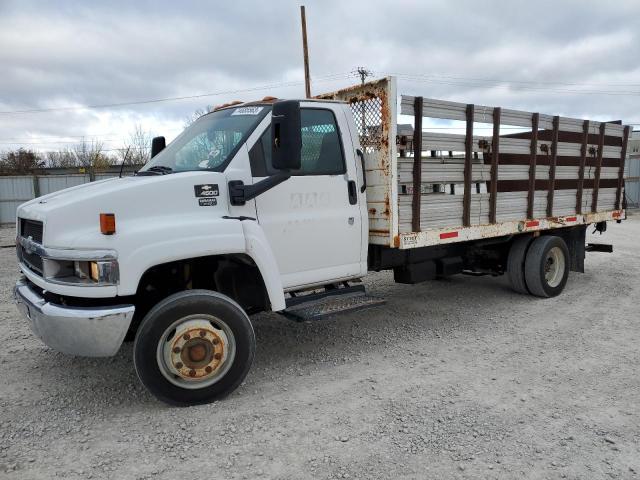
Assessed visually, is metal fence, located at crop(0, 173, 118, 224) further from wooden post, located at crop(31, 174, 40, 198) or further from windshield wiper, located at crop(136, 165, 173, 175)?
windshield wiper, located at crop(136, 165, 173, 175)

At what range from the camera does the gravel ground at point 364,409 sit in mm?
2961

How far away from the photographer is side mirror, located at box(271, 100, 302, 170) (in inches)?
142

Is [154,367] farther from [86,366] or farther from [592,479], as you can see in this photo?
[592,479]

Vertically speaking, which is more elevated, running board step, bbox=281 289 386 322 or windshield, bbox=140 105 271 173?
windshield, bbox=140 105 271 173

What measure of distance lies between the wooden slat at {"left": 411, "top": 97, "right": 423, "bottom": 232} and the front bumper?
281cm

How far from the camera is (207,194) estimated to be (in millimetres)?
3797

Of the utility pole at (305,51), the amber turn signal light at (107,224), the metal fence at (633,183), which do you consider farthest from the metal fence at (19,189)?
the metal fence at (633,183)

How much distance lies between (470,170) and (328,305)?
226 centimetres

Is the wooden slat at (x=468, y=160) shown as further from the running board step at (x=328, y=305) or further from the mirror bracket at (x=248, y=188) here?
the mirror bracket at (x=248, y=188)

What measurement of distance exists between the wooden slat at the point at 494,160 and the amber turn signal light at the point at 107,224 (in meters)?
4.12

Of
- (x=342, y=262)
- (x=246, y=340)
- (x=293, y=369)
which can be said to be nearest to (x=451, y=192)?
(x=342, y=262)

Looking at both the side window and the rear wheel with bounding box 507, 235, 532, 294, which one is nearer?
the side window

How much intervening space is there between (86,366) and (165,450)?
178 cm

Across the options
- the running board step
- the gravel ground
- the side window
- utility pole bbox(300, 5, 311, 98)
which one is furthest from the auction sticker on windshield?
utility pole bbox(300, 5, 311, 98)
